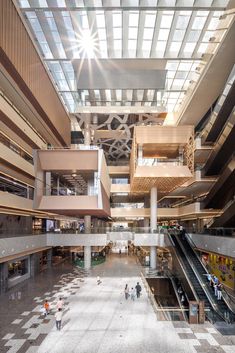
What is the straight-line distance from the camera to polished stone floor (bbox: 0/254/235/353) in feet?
39.4

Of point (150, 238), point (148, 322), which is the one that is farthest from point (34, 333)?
point (150, 238)

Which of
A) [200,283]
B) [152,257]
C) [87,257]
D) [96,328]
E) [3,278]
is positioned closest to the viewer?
[96,328]

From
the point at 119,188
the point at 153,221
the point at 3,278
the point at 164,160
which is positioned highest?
the point at 164,160

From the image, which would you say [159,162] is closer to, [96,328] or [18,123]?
[18,123]

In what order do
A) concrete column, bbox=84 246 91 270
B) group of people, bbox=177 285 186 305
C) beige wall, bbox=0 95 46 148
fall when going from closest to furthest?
beige wall, bbox=0 95 46 148
group of people, bbox=177 285 186 305
concrete column, bbox=84 246 91 270

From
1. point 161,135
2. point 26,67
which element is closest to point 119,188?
point 161,135

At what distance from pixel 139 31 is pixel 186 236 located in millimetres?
16910

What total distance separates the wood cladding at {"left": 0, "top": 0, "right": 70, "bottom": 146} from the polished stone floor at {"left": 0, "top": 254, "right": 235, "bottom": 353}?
13.0 metres

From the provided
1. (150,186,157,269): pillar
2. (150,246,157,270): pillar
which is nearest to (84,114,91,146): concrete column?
(150,186,157,269): pillar

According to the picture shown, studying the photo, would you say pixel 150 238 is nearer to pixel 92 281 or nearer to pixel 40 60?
pixel 92 281

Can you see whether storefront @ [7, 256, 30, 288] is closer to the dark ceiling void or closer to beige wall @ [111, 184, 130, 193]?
beige wall @ [111, 184, 130, 193]

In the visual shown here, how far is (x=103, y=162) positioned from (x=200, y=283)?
11.7 meters

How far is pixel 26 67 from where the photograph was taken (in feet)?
63.1

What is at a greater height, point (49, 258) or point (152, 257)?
point (152, 257)
